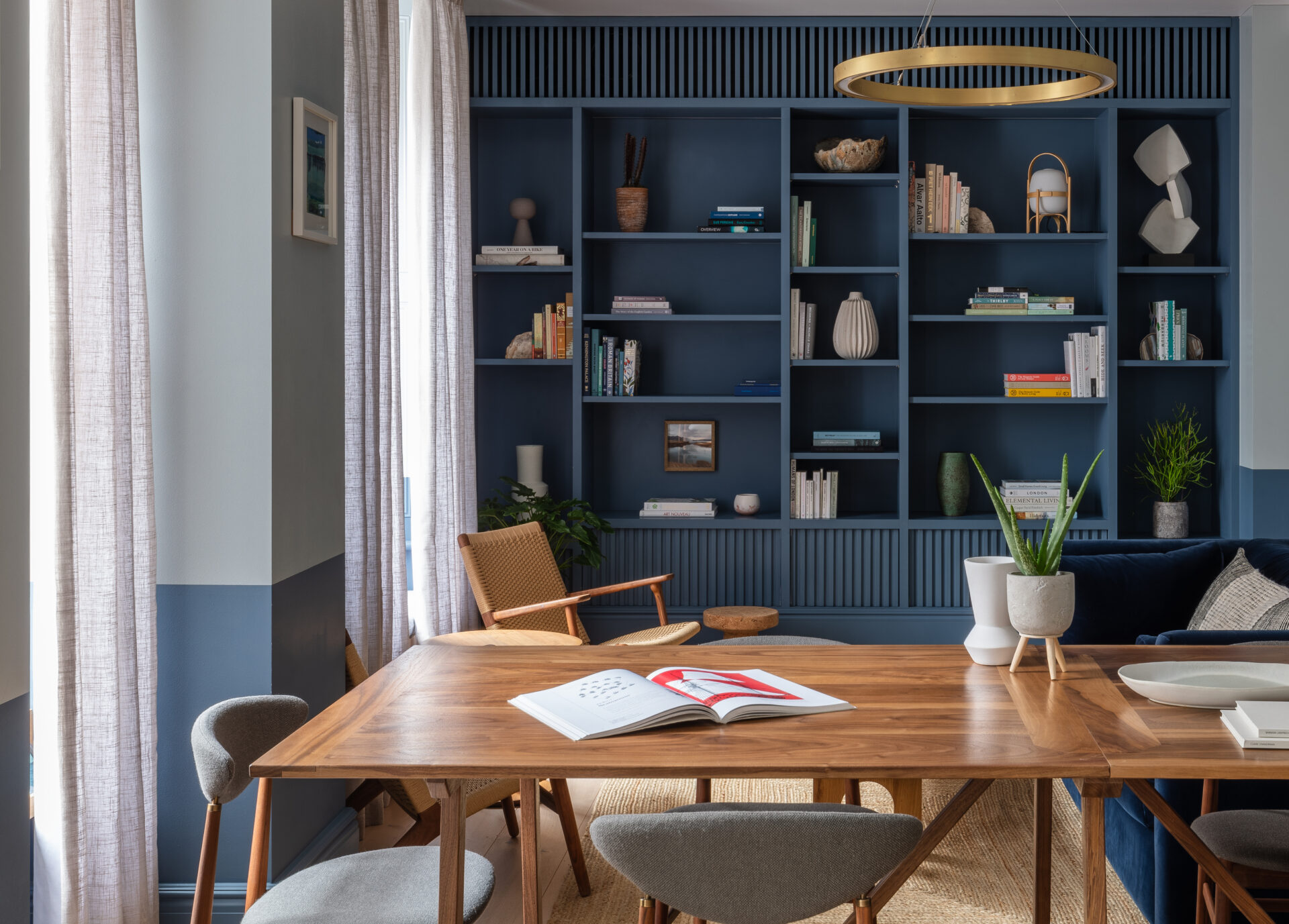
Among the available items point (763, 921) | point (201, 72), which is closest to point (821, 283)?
point (201, 72)

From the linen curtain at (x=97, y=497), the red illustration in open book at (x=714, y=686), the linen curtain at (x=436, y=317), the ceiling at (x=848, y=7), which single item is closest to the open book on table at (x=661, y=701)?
the red illustration in open book at (x=714, y=686)

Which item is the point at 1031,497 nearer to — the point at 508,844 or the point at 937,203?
the point at 937,203

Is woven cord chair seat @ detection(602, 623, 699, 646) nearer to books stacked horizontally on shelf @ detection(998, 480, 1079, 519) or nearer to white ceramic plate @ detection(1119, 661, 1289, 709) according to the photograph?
books stacked horizontally on shelf @ detection(998, 480, 1079, 519)

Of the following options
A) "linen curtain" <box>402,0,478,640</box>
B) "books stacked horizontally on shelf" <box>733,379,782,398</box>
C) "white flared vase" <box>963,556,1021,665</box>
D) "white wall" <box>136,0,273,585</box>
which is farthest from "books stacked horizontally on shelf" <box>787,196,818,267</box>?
"white flared vase" <box>963,556,1021,665</box>

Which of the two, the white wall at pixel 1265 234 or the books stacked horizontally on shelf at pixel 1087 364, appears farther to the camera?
the books stacked horizontally on shelf at pixel 1087 364

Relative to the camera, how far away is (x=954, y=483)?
5.20 m

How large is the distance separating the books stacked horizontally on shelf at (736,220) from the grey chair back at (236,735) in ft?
11.7

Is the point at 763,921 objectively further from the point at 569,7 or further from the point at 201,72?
the point at 569,7

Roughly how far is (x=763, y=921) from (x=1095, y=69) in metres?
1.85

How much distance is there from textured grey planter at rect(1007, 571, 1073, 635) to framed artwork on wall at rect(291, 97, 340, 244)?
72.6 inches

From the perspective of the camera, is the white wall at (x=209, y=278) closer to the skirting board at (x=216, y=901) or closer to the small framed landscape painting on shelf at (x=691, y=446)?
the skirting board at (x=216, y=901)

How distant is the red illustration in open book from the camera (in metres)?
1.83

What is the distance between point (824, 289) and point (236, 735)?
4005 mm

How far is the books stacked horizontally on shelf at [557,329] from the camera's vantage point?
5133 millimetres
